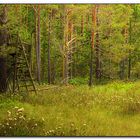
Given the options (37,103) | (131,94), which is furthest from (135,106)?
(37,103)

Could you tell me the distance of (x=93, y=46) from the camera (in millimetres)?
14500

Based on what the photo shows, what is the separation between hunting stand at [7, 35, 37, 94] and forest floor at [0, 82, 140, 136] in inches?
5.0

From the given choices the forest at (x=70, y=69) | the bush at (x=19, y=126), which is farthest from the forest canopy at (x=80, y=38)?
the bush at (x=19, y=126)

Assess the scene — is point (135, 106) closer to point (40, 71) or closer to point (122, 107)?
point (122, 107)

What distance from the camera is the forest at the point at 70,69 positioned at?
1440 centimetres

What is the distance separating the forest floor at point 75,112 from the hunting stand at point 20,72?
0.13 m

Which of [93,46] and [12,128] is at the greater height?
[93,46]

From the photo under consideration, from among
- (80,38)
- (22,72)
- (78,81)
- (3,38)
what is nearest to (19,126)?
(22,72)

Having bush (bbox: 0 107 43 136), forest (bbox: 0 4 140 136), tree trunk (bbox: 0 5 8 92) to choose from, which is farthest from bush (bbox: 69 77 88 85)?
tree trunk (bbox: 0 5 8 92)

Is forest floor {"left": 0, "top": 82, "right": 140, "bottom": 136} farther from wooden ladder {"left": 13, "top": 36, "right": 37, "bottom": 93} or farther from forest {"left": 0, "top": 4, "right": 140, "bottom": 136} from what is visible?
wooden ladder {"left": 13, "top": 36, "right": 37, "bottom": 93}

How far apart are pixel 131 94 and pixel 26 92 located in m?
1.36

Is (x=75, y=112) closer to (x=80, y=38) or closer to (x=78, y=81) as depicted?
(x=78, y=81)

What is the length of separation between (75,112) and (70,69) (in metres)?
0.56

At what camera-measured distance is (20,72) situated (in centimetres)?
1453
